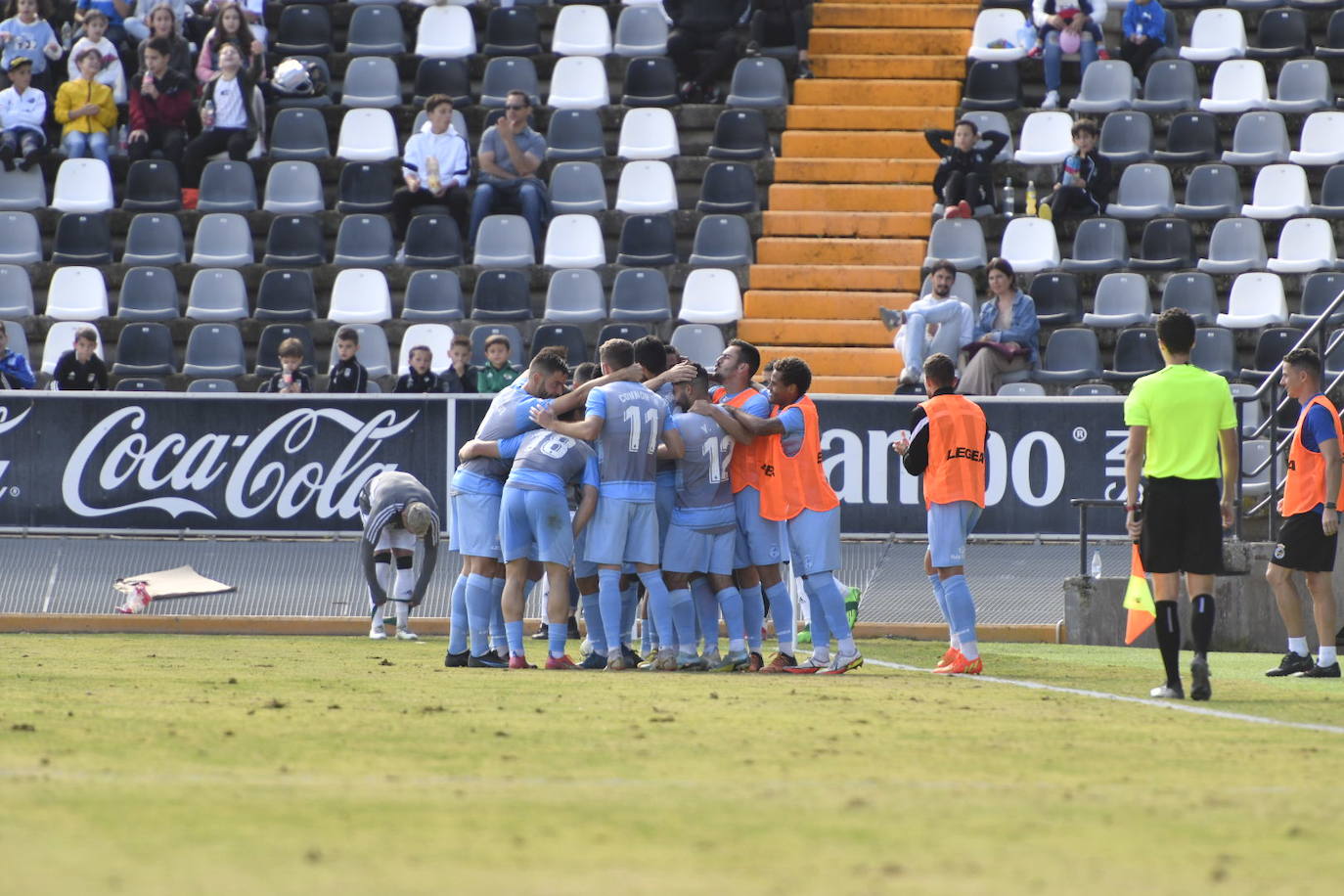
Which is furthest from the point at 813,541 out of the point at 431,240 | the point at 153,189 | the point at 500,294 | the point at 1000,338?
the point at 153,189

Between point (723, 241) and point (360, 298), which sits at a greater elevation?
point (723, 241)

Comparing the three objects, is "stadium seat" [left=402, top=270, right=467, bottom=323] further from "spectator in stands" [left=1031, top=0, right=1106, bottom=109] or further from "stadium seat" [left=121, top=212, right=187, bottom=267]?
"spectator in stands" [left=1031, top=0, right=1106, bottom=109]

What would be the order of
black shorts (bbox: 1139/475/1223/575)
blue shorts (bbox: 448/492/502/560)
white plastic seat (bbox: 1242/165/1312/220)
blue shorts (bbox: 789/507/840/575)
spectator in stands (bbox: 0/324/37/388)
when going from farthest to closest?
white plastic seat (bbox: 1242/165/1312/220) < spectator in stands (bbox: 0/324/37/388) < blue shorts (bbox: 448/492/502/560) < blue shorts (bbox: 789/507/840/575) < black shorts (bbox: 1139/475/1223/575)

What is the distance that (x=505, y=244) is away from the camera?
22.3 metres

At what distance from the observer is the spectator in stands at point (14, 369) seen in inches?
768

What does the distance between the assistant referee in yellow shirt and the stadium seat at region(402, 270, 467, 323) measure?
40.5ft

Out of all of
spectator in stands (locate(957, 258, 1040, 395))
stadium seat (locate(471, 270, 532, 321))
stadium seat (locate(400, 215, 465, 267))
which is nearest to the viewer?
spectator in stands (locate(957, 258, 1040, 395))

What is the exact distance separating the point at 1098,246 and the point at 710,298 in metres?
4.24

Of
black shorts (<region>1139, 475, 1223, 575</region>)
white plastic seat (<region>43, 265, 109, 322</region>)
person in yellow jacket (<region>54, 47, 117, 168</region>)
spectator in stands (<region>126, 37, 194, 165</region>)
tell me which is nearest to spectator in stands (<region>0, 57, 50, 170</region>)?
person in yellow jacket (<region>54, 47, 117, 168</region>)

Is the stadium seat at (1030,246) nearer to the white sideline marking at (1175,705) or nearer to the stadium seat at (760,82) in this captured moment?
the stadium seat at (760,82)

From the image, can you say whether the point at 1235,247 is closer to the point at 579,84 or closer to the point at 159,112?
the point at 579,84

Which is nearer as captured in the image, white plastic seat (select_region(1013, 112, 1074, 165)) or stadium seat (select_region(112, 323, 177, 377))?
stadium seat (select_region(112, 323, 177, 377))

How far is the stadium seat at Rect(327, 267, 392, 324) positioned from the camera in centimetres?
2184

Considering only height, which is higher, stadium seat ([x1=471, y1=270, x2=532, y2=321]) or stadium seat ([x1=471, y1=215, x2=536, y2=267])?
stadium seat ([x1=471, y1=215, x2=536, y2=267])
